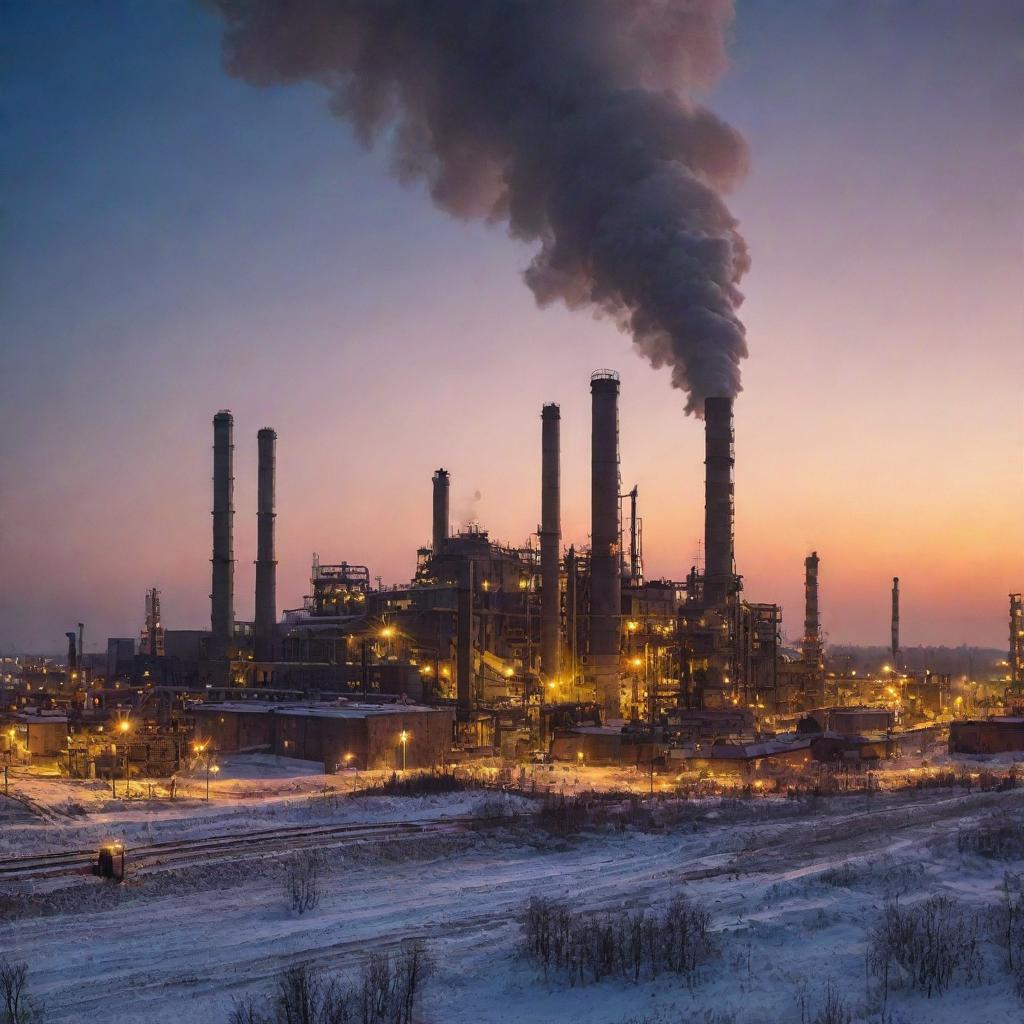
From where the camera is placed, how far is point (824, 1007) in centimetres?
1147

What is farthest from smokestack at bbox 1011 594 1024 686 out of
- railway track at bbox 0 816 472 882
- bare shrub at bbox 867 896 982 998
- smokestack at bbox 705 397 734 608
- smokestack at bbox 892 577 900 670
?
bare shrub at bbox 867 896 982 998

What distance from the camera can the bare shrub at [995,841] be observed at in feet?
64.2

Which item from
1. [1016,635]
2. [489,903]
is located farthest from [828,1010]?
[1016,635]

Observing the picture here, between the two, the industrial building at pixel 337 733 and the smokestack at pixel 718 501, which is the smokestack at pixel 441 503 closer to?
the smokestack at pixel 718 501

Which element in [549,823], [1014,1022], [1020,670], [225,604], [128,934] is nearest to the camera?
[1014,1022]

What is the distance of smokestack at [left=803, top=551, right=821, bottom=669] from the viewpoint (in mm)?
69625

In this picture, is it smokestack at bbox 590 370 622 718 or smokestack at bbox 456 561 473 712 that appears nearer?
smokestack at bbox 456 561 473 712

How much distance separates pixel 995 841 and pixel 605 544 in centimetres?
3317

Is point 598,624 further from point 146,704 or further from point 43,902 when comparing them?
point 43,902

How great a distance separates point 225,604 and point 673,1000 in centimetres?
5550

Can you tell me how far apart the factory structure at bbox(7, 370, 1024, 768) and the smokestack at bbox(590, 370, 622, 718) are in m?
0.08

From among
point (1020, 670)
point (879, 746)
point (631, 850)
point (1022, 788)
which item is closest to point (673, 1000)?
point (631, 850)

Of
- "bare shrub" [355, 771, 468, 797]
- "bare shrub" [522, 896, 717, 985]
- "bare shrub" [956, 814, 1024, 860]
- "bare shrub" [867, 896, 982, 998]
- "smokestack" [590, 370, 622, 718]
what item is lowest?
"bare shrub" [355, 771, 468, 797]

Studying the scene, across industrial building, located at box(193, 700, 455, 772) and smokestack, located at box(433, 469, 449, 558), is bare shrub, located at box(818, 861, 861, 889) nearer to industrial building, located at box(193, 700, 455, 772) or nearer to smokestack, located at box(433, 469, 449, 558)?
industrial building, located at box(193, 700, 455, 772)
